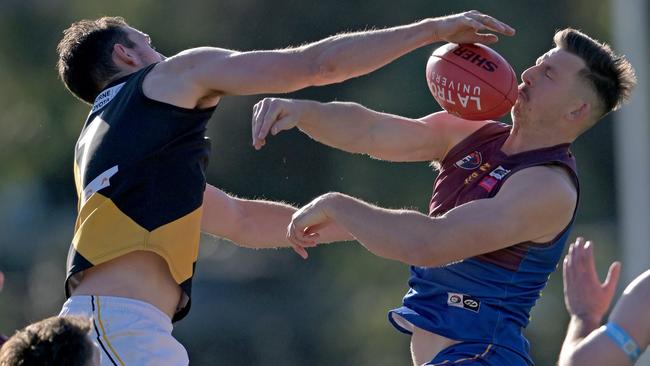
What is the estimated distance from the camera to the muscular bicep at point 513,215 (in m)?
5.56

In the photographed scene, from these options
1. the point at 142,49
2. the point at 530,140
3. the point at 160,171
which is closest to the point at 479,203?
the point at 530,140

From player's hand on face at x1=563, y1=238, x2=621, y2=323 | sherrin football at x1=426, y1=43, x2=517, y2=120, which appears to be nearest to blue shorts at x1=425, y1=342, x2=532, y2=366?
player's hand on face at x1=563, y1=238, x2=621, y2=323

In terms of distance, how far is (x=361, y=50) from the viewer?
5.84 metres

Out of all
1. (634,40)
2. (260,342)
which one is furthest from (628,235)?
(260,342)

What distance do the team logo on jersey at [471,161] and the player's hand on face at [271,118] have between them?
0.76 meters

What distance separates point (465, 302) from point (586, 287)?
767 millimetres

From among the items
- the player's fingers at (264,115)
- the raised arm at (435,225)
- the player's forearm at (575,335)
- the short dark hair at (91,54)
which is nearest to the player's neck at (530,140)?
the raised arm at (435,225)

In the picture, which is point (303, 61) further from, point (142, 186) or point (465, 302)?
point (465, 302)

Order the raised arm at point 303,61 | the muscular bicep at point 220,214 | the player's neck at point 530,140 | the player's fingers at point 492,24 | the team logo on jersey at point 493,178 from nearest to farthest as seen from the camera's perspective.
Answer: the player's fingers at point 492,24, the raised arm at point 303,61, the team logo on jersey at point 493,178, the player's neck at point 530,140, the muscular bicep at point 220,214

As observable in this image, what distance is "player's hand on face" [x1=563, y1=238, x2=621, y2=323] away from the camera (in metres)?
6.31

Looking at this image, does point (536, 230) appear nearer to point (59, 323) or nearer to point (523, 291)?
point (523, 291)

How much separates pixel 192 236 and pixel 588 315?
183 cm

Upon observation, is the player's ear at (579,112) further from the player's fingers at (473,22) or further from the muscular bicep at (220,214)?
the muscular bicep at (220,214)

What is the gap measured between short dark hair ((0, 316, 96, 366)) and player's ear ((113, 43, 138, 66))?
182 cm
